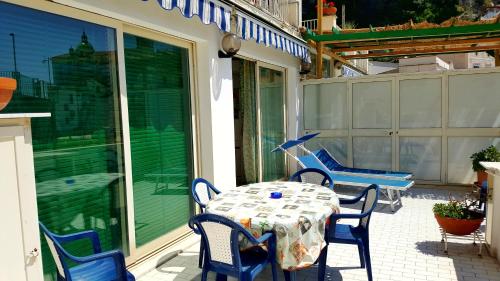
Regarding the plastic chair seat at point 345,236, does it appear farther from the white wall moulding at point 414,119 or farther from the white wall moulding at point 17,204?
the white wall moulding at point 414,119

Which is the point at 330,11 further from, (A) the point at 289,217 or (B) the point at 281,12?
(A) the point at 289,217

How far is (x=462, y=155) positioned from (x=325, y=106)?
3.40 metres

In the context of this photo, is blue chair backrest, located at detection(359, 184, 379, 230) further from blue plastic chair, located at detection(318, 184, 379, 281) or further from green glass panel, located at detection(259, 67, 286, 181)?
green glass panel, located at detection(259, 67, 286, 181)

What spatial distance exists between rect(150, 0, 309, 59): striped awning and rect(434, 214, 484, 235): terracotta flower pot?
160 inches

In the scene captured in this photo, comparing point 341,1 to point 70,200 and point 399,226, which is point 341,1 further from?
point 70,200

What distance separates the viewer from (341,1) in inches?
1296

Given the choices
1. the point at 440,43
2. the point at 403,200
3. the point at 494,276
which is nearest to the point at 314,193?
the point at 494,276

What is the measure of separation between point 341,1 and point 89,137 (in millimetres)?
32680

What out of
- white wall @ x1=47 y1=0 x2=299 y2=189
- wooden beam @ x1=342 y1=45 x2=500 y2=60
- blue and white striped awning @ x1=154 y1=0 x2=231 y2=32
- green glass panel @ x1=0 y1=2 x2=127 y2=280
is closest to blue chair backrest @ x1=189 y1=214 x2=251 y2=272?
green glass panel @ x1=0 y1=2 x2=127 y2=280

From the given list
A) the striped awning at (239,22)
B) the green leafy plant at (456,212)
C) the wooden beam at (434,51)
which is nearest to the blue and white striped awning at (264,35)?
the striped awning at (239,22)

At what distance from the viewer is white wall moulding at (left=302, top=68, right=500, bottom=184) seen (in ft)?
27.7

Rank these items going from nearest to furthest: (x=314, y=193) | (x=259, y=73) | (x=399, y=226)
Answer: (x=314, y=193), (x=399, y=226), (x=259, y=73)

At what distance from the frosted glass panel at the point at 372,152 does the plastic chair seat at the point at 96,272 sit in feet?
24.3

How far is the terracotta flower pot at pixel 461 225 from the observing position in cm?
481
